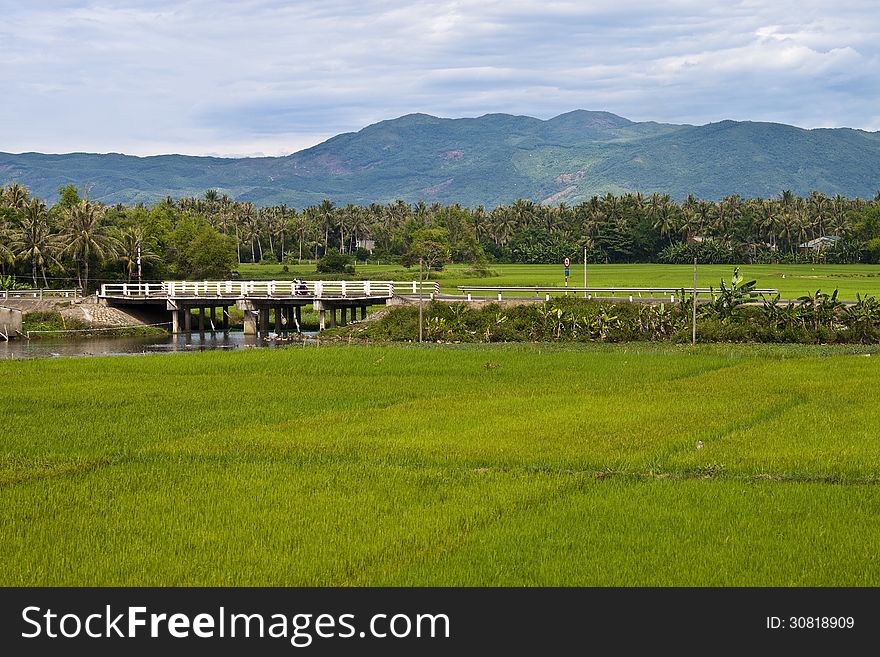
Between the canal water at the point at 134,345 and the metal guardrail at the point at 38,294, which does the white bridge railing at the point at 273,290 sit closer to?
the metal guardrail at the point at 38,294

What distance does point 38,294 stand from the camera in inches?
2844

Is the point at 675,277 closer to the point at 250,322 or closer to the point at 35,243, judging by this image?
the point at 250,322

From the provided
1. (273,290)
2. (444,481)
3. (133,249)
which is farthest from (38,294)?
(444,481)

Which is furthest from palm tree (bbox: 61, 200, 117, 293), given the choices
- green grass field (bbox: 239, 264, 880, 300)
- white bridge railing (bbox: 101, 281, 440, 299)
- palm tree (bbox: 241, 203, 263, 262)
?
palm tree (bbox: 241, 203, 263, 262)

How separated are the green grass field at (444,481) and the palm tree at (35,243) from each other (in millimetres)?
48286

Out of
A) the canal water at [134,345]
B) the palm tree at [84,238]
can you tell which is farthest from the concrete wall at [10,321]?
the palm tree at [84,238]

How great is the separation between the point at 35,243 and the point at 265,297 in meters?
22.6

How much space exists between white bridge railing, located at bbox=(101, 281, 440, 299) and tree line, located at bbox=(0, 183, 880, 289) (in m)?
25.7

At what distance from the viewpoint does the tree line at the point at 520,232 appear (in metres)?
104

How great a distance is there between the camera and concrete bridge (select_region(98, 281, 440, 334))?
6544 centimetres

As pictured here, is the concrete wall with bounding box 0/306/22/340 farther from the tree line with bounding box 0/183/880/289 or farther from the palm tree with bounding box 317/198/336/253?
the palm tree with bounding box 317/198/336/253
